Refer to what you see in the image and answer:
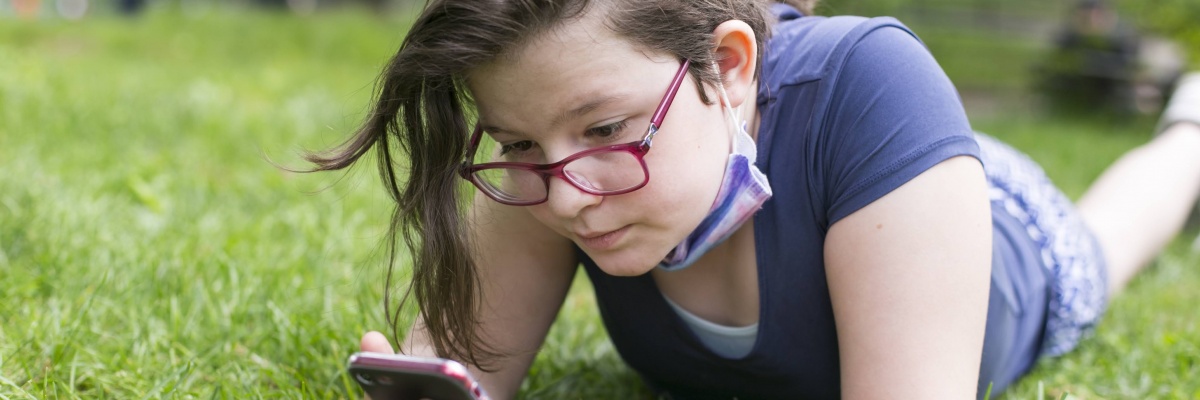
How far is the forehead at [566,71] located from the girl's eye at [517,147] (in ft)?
0.23

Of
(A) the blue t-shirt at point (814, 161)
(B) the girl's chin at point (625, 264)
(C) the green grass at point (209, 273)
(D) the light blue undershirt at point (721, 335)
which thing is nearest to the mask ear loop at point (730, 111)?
(A) the blue t-shirt at point (814, 161)

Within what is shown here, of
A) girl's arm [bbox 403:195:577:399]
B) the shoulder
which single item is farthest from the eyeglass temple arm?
girl's arm [bbox 403:195:577:399]

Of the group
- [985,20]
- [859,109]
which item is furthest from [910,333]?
[985,20]

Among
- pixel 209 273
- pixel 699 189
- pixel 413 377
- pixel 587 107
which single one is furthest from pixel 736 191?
pixel 209 273

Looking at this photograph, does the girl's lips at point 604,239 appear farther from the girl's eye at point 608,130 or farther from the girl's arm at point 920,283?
the girl's arm at point 920,283

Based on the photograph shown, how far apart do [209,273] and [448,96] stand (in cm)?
126

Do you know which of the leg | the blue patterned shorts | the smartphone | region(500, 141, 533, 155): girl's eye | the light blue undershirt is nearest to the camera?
the smartphone

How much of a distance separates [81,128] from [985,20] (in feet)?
35.0

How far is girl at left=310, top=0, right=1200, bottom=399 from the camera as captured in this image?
1.53 metres

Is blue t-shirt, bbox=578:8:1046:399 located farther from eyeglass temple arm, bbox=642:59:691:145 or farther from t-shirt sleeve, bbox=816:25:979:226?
eyeglass temple arm, bbox=642:59:691:145

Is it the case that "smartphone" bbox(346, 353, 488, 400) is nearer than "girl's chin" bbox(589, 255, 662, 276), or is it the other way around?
"smartphone" bbox(346, 353, 488, 400)

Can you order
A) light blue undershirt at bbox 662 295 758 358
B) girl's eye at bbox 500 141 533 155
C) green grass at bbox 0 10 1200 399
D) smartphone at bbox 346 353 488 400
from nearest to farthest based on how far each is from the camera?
smartphone at bbox 346 353 488 400
girl's eye at bbox 500 141 533 155
light blue undershirt at bbox 662 295 758 358
green grass at bbox 0 10 1200 399

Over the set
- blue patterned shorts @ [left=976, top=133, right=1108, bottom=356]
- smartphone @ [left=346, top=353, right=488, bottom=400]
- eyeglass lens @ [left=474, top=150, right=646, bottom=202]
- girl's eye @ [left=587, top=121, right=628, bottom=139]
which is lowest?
blue patterned shorts @ [left=976, top=133, right=1108, bottom=356]

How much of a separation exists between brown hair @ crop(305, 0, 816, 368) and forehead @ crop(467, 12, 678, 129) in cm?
1
